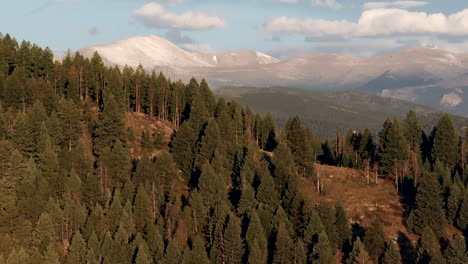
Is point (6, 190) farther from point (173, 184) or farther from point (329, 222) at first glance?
point (329, 222)

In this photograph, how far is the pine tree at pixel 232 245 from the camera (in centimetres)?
8331

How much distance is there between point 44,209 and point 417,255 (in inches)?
2678

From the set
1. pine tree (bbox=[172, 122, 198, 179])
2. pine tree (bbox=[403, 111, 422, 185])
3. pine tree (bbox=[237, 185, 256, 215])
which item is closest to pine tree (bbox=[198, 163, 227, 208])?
pine tree (bbox=[237, 185, 256, 215])

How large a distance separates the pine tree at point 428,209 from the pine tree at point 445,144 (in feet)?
93.5

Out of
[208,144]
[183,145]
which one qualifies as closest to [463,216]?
[208,144]

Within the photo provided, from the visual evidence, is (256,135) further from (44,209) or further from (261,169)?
(44,209)

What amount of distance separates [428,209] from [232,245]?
43015 millimetres

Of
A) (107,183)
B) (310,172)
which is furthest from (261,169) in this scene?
(107,183)

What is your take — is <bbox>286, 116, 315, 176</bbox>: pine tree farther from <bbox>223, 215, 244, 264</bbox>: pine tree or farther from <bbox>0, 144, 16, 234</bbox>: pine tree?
<bbox>0, 144, 16, 234</bbox>: pine tree

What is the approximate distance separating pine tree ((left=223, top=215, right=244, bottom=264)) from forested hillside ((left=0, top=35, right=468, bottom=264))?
189 mm

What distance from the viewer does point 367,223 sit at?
102 metres

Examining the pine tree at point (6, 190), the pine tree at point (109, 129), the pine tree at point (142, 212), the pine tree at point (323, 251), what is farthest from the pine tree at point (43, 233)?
the pine tree at point (323, 251)

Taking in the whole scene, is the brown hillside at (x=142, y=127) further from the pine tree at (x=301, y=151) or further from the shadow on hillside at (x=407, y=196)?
the shadow on hillside at (x=407, y=196)

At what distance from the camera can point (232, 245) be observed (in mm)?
83500
